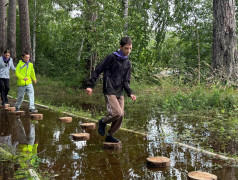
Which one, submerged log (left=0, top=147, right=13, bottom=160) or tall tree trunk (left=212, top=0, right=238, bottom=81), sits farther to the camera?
tall tree trunk (left=212, top=0, right=238, bottom=81)

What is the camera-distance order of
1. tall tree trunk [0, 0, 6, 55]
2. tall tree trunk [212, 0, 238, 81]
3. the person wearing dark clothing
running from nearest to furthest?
the person wearing dark clothing → tall tree trunk [212, 0, 238, 81] → tall tree trunk [0, 0, 6, 55]

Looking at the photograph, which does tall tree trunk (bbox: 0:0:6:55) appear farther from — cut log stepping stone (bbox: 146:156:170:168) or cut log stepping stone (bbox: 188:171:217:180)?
cut log stepping stone (bbox: 188:171:217:180)

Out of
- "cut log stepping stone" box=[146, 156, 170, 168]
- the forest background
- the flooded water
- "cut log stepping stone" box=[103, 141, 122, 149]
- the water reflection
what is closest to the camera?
the flooded water

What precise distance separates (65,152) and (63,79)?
12.2 meters

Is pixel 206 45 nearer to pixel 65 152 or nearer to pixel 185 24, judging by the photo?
pixel 185 24

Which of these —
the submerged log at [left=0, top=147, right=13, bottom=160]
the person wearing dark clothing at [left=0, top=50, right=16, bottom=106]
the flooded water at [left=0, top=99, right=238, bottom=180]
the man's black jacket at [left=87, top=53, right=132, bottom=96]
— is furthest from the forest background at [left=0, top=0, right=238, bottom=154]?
the submerged log at [left=0, top=147, right=13, bottom=160]

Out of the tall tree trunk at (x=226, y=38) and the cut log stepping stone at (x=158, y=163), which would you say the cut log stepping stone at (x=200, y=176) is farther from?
the tall tree trunk at (x=226, y=38)

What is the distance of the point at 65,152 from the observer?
4.09 metres

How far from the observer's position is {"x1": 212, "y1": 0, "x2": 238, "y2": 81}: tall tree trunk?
33.4 ft

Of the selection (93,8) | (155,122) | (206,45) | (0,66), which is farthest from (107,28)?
(206,45)

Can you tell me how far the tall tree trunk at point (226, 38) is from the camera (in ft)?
33.4

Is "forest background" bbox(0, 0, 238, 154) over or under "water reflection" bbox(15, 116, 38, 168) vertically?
over

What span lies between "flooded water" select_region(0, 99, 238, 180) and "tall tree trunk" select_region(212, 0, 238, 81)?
512 centimetres

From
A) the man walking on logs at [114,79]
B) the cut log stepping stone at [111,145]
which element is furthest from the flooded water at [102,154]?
the man walking on logs at [114,79]
